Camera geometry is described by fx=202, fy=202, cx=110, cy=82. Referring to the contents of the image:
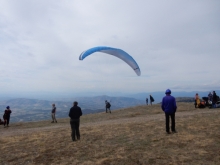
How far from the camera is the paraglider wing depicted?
67.7ft

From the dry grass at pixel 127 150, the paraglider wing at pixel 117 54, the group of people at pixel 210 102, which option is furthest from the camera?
the group of people at pixel 210 102

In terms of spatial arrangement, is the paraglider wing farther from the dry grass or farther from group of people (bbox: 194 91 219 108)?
group of people (bbox: 194 91 219 108)

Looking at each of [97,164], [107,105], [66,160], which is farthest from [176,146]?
[107,105]

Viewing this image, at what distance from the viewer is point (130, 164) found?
28.1 feet

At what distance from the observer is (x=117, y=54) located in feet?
80.2

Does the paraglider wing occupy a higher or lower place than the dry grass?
higher

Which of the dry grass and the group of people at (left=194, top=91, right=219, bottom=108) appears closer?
the dry grass

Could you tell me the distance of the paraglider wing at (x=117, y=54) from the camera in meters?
20.6

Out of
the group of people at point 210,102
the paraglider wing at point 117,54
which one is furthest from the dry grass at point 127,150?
the group of people at point 210,102

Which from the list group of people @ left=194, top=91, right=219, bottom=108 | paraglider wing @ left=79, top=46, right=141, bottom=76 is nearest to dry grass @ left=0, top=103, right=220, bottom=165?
paraglider wing @ left=79, top=46, right=141, bottom=76

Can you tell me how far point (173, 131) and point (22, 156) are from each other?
9291 millimetres

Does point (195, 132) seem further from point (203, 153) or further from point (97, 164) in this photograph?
point (97, 164)

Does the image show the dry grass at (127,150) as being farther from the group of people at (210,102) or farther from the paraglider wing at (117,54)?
the group of people at (210,102)

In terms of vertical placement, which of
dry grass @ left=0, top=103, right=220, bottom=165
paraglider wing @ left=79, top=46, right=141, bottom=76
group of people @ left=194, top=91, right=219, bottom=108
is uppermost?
paraglider wing @ left=79, top=46, right=141, bottom=76
